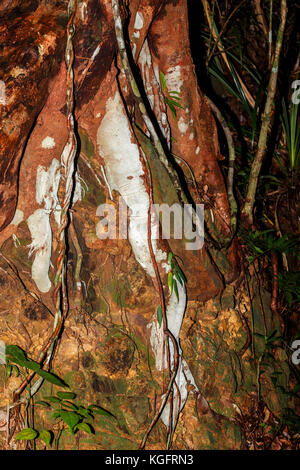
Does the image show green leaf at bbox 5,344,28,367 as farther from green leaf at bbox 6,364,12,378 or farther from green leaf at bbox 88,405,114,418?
green leaf at bbox 88,405,114,418

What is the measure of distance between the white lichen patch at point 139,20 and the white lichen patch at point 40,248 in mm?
1048

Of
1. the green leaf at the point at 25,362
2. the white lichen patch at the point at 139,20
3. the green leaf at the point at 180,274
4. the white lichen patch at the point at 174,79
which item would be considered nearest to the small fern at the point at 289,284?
the green leaf at the point at 180,274

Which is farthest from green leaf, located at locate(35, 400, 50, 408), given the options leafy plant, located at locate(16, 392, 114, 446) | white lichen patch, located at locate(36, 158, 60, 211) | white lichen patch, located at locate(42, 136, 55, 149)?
white lichen patch, located at locate(42, 136, 55, 149)

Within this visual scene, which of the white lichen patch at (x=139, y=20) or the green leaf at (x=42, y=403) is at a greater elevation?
the white lichen patch at (x=139, y=20)

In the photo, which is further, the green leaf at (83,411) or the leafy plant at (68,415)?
the green leaf at (83,411)

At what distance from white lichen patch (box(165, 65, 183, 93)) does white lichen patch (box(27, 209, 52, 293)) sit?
103 cm

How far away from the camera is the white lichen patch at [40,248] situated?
1.71 meters

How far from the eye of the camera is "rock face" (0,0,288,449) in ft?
5.00

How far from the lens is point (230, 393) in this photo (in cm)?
208

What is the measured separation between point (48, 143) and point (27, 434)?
1227 mm

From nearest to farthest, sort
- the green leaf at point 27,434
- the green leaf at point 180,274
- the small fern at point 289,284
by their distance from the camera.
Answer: the green leaf at point 27,434 → the green leaf at point 180,274 → the small fern at point 289,284

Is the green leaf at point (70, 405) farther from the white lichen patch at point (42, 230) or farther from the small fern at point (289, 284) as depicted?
the small fern at point (289, 284)

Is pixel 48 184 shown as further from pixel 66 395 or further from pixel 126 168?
pixel 66 395
